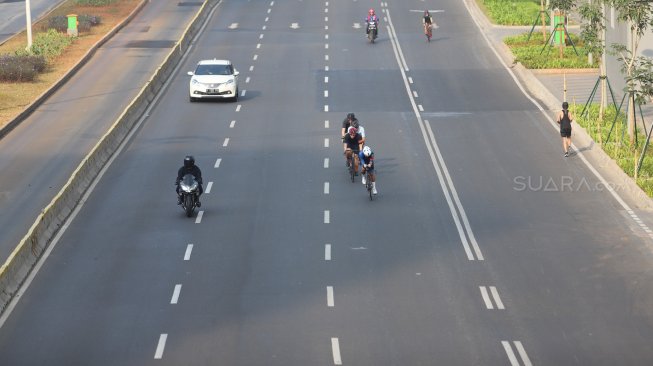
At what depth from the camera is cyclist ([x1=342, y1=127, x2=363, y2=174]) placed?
124ft

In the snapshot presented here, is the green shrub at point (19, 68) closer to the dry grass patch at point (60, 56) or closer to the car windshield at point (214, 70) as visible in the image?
the dry grass patch at point (60, 56)

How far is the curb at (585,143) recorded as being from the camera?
37031 mm

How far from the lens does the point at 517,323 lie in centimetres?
2523

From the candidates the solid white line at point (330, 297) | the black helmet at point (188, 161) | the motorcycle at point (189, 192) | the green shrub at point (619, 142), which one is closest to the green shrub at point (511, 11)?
the green shrub at point (619, 142)

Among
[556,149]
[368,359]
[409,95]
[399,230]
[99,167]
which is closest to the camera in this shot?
[368,359]

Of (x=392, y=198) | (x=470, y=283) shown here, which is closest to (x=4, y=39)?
(x=392, y=198)

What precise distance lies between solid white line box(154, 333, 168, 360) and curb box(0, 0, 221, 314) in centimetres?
402

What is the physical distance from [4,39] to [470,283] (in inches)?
2193

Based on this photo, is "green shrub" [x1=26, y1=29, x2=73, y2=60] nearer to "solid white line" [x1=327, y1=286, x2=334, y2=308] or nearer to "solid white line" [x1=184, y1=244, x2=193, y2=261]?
"solid white line" [x1=184, y1=244, x2=193, y2=261]

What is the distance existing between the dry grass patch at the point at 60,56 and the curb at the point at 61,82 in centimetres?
44

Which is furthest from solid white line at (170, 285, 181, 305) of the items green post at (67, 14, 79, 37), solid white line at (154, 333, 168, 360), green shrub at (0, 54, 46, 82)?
green post at (67, 14, 79, 37)

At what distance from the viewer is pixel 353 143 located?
38.1m

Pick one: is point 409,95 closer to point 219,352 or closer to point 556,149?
point 556,149

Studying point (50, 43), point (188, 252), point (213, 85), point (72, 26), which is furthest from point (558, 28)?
point (188, 252)
